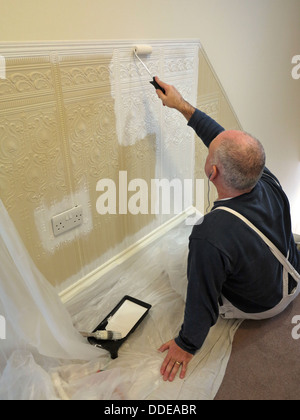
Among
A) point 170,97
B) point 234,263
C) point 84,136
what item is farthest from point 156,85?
point 234,263

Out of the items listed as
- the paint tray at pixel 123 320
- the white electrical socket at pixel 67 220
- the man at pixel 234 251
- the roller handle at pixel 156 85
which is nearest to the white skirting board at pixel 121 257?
the paint tray at pixel 123 320

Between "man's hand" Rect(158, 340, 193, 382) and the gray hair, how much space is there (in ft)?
2.11

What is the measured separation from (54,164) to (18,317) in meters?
0.54

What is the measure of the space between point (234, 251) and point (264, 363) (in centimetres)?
44

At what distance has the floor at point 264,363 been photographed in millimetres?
974

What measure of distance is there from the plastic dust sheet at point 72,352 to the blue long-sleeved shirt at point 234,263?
0.12 m

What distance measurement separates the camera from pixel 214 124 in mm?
1353

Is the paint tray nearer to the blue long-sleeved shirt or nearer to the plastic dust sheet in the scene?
the plastic dust sheet

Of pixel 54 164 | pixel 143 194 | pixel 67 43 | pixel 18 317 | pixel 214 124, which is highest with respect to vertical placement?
pixel 67 43

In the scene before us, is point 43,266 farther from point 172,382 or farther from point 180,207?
point 180,207

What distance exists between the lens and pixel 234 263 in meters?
1.01

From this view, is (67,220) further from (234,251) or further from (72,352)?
(234,251)

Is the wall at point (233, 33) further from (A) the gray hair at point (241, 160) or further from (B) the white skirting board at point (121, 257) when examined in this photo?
(B) the white skirting board at point (121, 257)

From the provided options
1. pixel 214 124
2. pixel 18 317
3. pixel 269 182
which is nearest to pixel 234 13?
pixel 214 124
